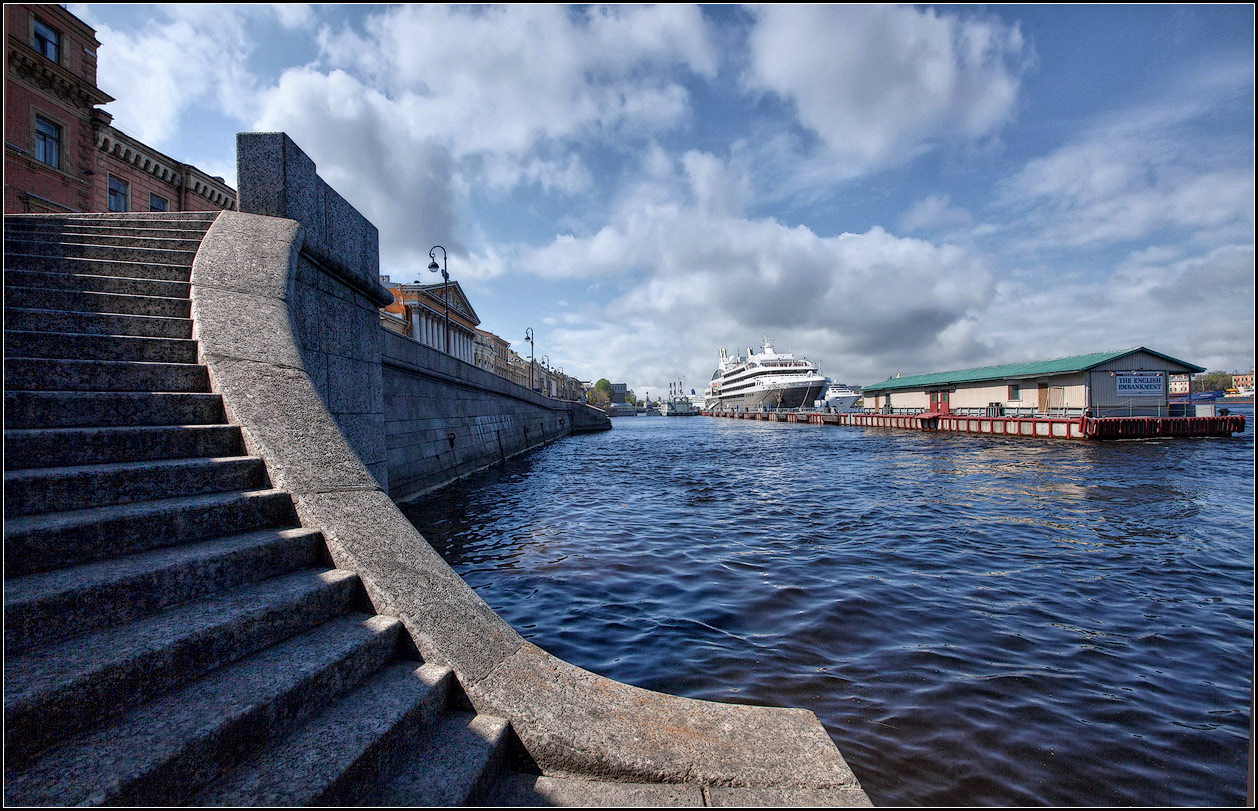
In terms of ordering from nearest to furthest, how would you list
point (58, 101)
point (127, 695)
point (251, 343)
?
1. point (127, 695)
2. point (251, 343)
3. point (58, 101)

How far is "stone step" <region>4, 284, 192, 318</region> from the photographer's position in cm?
459

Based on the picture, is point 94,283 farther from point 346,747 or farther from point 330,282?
point 346,747

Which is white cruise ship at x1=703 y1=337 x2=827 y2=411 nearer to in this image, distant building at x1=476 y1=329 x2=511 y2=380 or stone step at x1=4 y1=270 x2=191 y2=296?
distant building at x1=476 y1=329 x2=511 y2=380

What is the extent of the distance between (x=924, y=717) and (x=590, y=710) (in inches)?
107

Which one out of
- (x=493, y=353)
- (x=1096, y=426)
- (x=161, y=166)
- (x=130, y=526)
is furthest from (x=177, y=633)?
(x=493, y=353)

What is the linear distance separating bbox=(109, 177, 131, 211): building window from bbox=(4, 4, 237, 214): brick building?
0.12ft

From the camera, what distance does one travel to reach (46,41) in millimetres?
20234

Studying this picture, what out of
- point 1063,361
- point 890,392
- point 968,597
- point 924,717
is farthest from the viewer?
point 890,392

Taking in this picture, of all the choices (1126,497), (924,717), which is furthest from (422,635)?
(1126,497)

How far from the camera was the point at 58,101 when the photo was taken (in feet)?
67.3

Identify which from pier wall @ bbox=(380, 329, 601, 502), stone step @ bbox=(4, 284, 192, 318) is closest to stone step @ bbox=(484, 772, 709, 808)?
stone step @ bbox=(4, 284, 192, 318)

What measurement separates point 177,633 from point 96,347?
3045mm

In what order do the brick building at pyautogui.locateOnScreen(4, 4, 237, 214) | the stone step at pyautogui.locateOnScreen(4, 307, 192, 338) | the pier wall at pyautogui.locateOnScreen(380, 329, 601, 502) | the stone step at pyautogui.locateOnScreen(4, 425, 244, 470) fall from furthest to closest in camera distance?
the brick building at pyautogui.locateOnScreen(4, 4, 237, 214), the pier wall at pyautogui.locateOnScreen(380, 329, 601, 502), the stone step at pyautogui.locateOnScreen(4, 307, 192, 338), the stone step at pyautogui.locateOnScreen(4, 425, 244, 470)

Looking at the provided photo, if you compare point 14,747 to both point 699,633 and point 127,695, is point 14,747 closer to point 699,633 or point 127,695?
point 127,695
